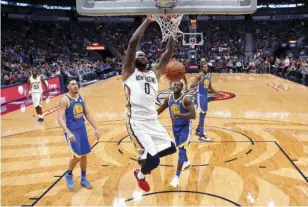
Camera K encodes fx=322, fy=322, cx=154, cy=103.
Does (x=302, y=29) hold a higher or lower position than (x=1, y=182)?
higher

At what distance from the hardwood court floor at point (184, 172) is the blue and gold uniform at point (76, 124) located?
676mm

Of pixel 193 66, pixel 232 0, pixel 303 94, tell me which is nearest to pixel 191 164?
pixel 232 0

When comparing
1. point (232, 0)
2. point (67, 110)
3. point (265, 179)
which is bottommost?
point (265, 179)

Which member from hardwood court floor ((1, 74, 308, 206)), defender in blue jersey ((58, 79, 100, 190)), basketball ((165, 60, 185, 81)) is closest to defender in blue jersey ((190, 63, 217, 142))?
hardwood court floor ((1, 74, 308, 206))

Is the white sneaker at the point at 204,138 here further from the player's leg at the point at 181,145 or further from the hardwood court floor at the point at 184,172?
the player's leg at the point at 181,145

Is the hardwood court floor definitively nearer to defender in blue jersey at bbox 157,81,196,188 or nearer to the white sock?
defender in blue jersey at bbox 157,81,196,188

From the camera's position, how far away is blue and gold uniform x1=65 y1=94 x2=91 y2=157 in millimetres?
4586

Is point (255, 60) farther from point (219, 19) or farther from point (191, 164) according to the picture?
point (191, 164)

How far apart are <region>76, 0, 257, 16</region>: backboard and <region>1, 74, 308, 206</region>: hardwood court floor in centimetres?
255

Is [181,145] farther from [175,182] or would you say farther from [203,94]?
[203,94]

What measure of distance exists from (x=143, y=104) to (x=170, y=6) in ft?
4.88

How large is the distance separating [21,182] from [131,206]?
6.90ft

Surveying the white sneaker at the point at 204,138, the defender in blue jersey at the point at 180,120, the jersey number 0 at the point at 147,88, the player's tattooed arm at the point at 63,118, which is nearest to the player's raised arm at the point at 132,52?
the jersey number 0 at the point at 147,88

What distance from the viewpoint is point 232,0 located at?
4.55m
